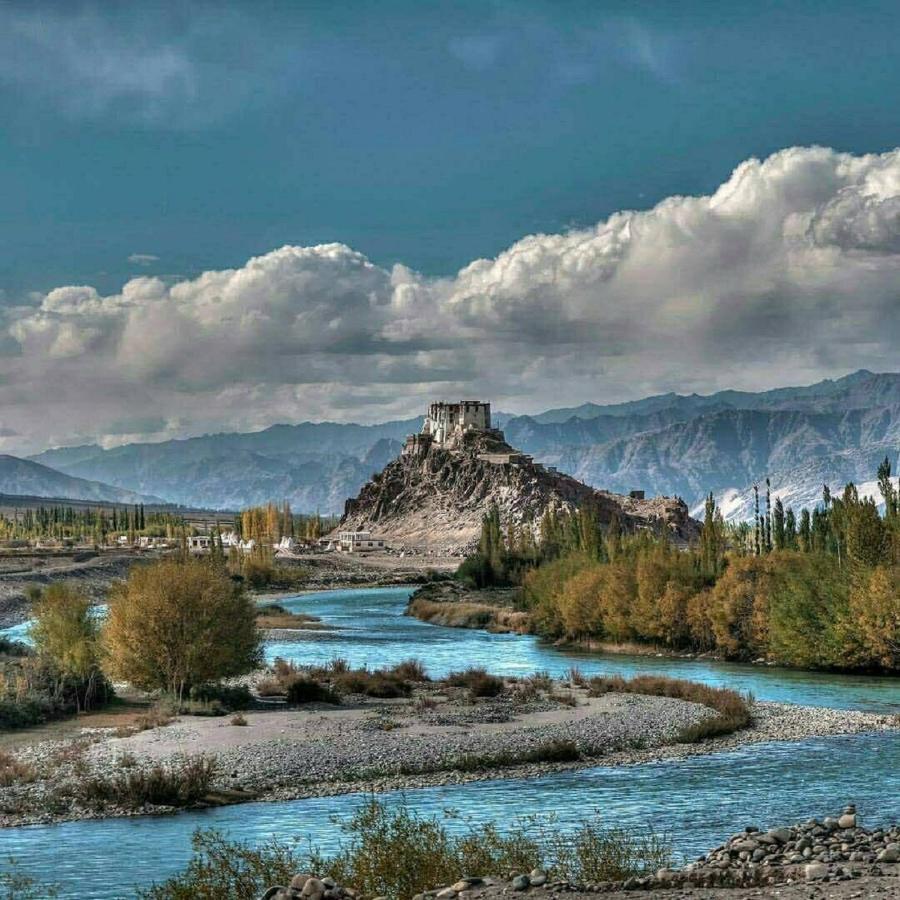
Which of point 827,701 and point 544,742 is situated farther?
point 827,701

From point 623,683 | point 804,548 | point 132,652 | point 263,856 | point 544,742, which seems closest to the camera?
point 263,856

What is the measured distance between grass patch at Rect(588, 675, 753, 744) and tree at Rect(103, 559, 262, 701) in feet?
58.2

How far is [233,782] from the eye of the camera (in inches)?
1580

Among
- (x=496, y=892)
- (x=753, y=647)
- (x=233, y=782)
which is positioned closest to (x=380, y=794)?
(x=233, y=782)

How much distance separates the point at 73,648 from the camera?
192ft

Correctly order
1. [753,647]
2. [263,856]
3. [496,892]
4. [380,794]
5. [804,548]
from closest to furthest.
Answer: [496,892] < [263,856] < [380,794] < [753,647] < [804,548]

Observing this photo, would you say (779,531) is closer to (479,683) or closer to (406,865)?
(479,683)

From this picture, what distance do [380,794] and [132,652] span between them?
2217cm

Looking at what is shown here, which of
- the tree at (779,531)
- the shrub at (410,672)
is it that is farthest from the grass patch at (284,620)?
the shrub at (410,672)

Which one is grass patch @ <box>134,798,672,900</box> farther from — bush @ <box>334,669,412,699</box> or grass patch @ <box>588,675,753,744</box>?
bush @ <box>334,669,412,699</box>

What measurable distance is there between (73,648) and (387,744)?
1920cm

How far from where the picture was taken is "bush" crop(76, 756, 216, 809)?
122ft

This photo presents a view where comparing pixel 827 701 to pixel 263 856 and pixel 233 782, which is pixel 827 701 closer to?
pixel 233 782

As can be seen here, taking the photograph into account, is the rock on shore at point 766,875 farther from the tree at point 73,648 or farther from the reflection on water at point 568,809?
the tree at point 73,648
